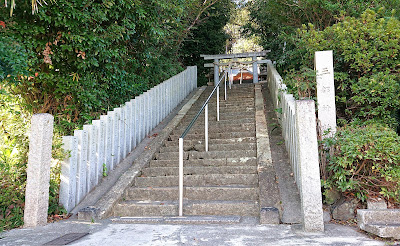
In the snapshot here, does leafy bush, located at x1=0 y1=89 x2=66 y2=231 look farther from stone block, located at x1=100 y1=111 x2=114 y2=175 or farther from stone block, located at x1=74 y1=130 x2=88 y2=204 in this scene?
stone block, located at x1=100 y1=111 x2=114 y2=175

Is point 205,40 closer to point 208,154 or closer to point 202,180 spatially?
point 208,154

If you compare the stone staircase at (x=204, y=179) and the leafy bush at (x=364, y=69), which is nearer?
the stone staircase at (x=204, y=179)

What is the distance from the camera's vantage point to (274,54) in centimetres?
1386

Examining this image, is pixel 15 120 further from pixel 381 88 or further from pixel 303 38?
pixel 381 88

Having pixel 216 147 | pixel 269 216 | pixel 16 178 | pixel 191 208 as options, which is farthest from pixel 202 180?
pixel 16 178

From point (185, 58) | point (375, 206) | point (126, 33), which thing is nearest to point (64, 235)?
point (375, 206)

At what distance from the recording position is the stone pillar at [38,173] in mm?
4008

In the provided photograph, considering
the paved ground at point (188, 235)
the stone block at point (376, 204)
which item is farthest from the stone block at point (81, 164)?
the stone block at point (376, 204)

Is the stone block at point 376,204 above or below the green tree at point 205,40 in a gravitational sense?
below

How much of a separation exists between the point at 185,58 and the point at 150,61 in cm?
766

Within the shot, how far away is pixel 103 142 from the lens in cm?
537

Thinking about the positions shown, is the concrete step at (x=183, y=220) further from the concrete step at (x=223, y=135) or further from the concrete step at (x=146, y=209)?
the concrete step at (x=223, y=135)

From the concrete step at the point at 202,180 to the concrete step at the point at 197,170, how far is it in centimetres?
22

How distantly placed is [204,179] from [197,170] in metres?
0.33
